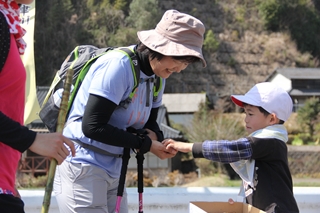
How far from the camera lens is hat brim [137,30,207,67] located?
6.14 feet

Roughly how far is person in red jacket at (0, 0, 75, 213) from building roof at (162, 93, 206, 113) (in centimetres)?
2617

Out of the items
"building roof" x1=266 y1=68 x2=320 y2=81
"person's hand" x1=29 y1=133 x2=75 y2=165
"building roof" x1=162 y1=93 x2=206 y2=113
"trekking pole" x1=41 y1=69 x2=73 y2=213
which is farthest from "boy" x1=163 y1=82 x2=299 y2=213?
"building roof" x1=266 y1=68 x2=320 y2=81

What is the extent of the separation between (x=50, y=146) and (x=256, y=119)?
1.30 m

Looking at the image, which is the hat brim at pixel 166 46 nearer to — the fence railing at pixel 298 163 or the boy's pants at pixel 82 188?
the boy's pants at pixel 82 188

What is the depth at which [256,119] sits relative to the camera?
7.80 ft

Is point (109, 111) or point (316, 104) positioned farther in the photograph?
point (316, 104)

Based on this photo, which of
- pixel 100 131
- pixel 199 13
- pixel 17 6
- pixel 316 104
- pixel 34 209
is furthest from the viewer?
pixel 199 13

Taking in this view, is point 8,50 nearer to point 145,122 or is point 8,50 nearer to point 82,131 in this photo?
point 82,131

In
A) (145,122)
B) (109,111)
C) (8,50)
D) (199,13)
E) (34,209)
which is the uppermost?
(8,50)

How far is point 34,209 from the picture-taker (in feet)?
9.46

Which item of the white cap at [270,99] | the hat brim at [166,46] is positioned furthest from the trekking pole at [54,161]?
the white cap at [270,99]

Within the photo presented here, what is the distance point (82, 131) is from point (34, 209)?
48.7 inches

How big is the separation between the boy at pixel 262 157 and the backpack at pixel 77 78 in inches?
13.9

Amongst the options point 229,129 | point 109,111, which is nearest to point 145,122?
point 109,111
